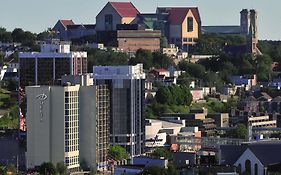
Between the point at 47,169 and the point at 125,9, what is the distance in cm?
3089

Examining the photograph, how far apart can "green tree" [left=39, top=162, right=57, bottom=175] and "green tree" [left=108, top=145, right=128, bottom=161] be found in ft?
10.3

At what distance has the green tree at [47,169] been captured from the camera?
25.6 metres

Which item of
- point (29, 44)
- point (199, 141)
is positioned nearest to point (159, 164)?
point (199, 141)

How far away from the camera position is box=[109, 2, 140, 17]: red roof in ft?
182

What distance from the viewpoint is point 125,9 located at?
185 ft

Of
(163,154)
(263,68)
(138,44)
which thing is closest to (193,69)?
A: (263,68)

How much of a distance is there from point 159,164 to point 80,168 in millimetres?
3840

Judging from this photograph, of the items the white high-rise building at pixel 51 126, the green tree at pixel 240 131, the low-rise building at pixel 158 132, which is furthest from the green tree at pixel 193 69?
the white high-rise building at pixel 51 126

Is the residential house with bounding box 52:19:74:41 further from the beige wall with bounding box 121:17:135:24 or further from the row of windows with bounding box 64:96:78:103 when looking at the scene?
the row of windows with bounding box 64:96:78:103

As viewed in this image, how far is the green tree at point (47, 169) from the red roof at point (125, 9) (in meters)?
29.3

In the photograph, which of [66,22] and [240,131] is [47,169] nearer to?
[240,131]

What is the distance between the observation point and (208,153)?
27766mm

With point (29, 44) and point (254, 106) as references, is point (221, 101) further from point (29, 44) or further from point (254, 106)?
point (29, 44)

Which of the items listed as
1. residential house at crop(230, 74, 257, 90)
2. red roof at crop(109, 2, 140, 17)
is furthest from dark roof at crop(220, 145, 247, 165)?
red roof at crop(109, 2, 140, 17)
